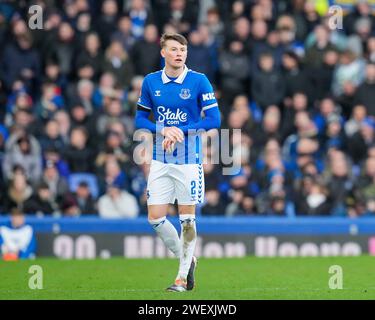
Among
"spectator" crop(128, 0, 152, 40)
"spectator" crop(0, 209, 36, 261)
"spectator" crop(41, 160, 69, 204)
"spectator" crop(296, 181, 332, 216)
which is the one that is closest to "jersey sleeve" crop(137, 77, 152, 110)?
"spectator" crop(0, 209, 36, 261)

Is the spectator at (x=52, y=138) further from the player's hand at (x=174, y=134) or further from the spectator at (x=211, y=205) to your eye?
the player's hand at (x=174, y=134)

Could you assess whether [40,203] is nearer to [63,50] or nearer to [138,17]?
[63,50]

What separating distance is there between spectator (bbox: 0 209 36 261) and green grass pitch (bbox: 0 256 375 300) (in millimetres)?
604

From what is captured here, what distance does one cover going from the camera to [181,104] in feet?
38.6

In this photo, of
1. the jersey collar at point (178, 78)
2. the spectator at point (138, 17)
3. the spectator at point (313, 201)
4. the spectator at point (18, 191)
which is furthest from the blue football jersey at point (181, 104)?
the spectator at point (138, 17)

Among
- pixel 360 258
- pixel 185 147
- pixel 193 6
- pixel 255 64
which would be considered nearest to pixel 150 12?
pixel 193 6

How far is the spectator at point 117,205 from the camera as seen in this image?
18.5 m

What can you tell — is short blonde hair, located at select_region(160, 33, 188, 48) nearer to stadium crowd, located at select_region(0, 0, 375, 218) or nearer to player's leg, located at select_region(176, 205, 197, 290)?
player's leg, located at select_region(176, 205, 197, 290)

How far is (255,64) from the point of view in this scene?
20906 mm

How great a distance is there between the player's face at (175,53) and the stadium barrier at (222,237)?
20.2ft

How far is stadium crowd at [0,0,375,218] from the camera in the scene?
18.9 meters

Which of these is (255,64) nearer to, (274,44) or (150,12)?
(274,44)

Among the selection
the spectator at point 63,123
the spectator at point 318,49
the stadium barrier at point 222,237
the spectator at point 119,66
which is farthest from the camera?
the spectator at point 318,49

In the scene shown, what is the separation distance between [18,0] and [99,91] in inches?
107
